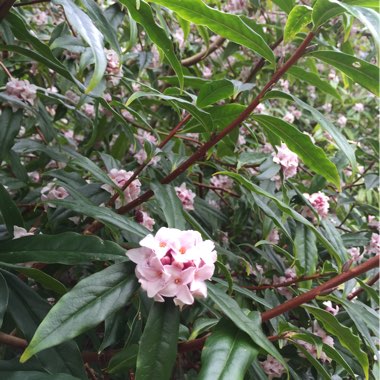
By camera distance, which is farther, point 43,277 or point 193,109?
point 193,109

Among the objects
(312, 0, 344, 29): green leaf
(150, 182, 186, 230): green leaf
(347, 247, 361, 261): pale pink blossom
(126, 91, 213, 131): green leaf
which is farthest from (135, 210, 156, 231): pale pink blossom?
(347, 247, 361, 261): pale pink blossom

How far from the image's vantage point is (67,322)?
48 centimetres

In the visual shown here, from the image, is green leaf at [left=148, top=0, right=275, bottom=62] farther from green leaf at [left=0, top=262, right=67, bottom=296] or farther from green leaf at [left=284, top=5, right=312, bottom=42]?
green leaf at [left=0, top=262, right=67, bottom=296]

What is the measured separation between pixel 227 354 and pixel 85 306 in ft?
0.59

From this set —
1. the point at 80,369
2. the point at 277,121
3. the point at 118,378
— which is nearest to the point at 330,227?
the point at 277,121

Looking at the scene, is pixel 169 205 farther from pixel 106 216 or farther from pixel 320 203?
pixel 320 203

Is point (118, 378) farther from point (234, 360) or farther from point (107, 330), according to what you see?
point (234, 360)

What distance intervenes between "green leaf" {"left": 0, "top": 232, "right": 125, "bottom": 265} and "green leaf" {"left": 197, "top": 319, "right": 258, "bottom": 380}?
0.51ft

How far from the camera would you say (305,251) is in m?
0.90

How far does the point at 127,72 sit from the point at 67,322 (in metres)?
1.06

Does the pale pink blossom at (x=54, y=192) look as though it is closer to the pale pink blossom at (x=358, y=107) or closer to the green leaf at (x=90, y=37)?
the green leaf at (x=90, y=37)

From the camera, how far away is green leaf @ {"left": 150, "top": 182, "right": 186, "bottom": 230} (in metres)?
0.71

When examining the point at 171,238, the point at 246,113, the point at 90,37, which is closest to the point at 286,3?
the point at 246,113

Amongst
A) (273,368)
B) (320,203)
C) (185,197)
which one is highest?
(320,203)
